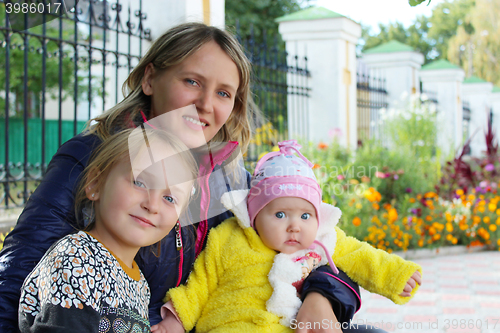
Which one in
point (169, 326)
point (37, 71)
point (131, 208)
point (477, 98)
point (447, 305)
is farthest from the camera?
point (477, 98)

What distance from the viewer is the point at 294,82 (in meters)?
7.18

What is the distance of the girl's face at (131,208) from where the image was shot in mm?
1204

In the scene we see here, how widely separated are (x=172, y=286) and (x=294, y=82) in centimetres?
598

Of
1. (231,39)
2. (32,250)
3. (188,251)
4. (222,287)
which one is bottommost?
(222,287)

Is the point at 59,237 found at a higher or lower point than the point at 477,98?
lower

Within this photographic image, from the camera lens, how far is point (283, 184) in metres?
1.65

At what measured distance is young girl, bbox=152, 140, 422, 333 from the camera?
4.98 feet

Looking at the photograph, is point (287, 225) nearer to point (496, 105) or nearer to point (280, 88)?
point (280, 88)

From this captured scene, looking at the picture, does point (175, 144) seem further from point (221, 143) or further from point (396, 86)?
point (396, 86)

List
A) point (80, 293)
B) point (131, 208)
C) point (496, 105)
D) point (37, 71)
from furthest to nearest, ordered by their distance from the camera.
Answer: point (496, 105), point (37, 71), point (131, 208), point (80, 293)

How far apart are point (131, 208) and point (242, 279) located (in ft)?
1.89

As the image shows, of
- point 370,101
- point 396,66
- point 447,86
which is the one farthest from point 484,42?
point 370,101

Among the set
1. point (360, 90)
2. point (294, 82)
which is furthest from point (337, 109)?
Answer: point (360, 90)

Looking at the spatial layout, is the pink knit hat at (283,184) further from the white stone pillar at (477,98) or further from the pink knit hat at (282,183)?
the white stone pillar at (477,98)
